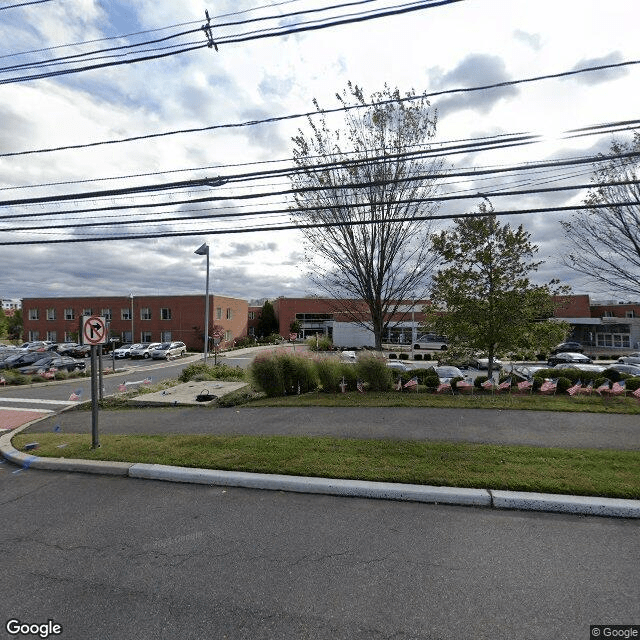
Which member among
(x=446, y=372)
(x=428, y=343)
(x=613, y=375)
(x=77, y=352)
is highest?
(x=613, y=375)

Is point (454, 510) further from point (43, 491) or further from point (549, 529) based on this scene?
point (43, 491)

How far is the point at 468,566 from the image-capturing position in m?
3.65

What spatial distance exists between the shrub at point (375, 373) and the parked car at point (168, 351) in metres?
29.3

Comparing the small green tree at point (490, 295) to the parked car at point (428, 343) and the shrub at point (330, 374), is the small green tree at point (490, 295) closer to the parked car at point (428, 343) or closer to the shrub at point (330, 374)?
the shrub at point (330, 374)

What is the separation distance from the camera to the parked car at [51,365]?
23.7 metres

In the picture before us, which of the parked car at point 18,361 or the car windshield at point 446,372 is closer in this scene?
the car windshield at point 446,372

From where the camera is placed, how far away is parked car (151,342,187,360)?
37.7 metres

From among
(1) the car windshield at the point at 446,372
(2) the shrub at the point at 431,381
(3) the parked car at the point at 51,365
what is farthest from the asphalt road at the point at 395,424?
(3) the parked car at the point at 51,365

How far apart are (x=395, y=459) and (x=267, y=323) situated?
5502 centimetres

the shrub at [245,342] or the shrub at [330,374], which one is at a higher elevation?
the shrub at [330,374]

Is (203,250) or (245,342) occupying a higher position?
(203,250)

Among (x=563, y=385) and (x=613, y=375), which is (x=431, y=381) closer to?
(x=563, y=385)

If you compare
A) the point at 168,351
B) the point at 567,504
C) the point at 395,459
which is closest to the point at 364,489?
the point at 395,459

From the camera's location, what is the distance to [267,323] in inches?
2384
